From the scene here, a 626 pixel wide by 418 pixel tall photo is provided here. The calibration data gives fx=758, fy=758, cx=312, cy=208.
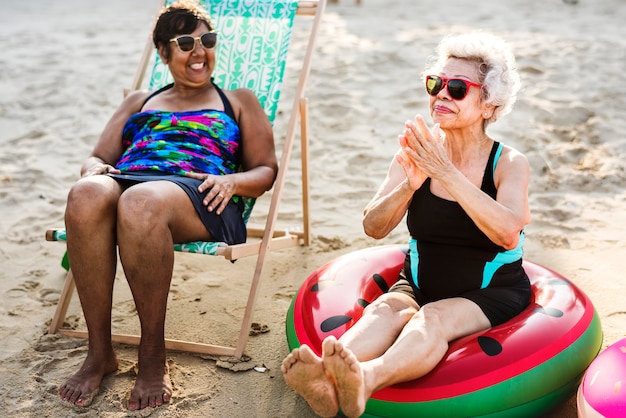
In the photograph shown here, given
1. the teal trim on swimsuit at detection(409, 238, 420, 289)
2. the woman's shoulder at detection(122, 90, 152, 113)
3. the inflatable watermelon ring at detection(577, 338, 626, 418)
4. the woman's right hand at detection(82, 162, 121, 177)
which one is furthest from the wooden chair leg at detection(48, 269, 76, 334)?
the inflatable watermelon ring at detection(577, 338, 626, 418)

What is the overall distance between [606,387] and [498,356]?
36cm

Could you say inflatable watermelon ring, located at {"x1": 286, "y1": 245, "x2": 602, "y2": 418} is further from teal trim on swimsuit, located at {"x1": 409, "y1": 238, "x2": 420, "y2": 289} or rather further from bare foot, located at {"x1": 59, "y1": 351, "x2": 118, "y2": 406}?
bare foot, located at {"x1": 59, "y1": 351, "x2": 118, "y2": 406}

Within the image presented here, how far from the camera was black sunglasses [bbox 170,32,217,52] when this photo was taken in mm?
3451

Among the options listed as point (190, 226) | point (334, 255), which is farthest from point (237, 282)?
point (190, 226)

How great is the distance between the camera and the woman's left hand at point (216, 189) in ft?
10.4

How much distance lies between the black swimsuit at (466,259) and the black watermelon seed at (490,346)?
6.6 inches

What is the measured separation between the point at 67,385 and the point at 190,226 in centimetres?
77

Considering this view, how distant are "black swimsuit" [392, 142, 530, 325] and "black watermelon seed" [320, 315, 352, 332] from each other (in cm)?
34

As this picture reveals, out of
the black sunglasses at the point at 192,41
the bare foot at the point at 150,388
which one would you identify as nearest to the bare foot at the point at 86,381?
the bare foot at the point at 150,388

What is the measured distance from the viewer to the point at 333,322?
9.10ft

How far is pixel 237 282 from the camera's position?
3.99 m

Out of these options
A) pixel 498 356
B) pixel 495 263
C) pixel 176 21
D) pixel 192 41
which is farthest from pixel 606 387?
pixel 176 21

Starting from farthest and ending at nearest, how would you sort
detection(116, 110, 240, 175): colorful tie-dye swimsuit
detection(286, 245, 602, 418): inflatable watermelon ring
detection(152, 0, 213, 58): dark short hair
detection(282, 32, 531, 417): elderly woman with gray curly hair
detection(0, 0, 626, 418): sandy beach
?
1. detection(152, 0, 213, 58): dark short hair
2. detection(116, 110, 240, 175): colorful tie-dye swimsuit
3. detection(0, 0, 626, 418): sandy beach
4. detection(282, 32, 531, 417): elderly woman with gray curly hair
5. detection(286, 245, 602, 418): inflatable watermelon ring

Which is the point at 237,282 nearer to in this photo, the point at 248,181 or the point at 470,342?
the point at 248,181
